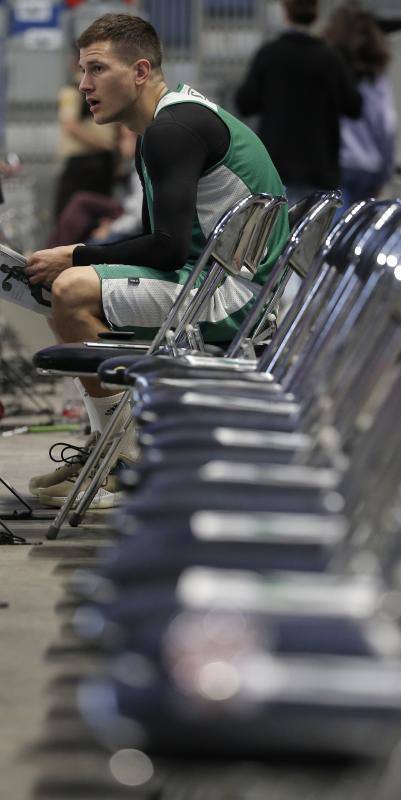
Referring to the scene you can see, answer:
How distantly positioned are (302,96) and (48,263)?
10.2 ft

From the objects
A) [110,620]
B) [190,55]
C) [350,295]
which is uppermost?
[190,55]

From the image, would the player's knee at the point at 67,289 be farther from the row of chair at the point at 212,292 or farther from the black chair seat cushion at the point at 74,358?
the black chair seat cushion at the point at 74,358

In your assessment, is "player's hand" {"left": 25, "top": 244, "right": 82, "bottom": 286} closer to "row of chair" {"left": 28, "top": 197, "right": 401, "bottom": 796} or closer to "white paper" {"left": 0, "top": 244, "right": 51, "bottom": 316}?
"white paper" {"left": 0, "top": 244, "right": 51, "bottom": 316}

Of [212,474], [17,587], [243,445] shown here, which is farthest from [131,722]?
[17,587]

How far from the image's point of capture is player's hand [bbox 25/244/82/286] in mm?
4914

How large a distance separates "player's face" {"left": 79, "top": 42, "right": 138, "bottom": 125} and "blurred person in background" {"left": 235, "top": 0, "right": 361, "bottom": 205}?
264cm

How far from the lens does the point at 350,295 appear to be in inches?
138

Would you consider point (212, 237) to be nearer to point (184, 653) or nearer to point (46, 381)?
point (184, 653)

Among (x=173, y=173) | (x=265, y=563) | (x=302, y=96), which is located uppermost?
(x=302, y=96)

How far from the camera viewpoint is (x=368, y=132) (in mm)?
8875

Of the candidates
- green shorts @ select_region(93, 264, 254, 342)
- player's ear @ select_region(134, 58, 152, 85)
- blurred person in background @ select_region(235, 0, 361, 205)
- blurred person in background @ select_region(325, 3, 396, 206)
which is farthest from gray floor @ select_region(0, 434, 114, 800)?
blurred person in background @ select_region(325, 3, 396, 206)

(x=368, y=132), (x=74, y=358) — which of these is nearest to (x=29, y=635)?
(x=74, y=358)

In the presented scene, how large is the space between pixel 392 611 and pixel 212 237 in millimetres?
2487

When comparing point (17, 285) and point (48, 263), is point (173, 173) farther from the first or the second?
point (17, 285)
